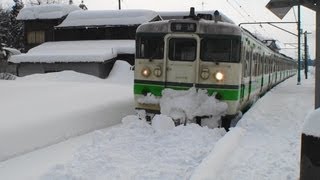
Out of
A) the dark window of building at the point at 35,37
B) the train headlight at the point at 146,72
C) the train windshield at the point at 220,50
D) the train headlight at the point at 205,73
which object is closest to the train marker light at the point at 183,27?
the train windshield at the point at 220,50

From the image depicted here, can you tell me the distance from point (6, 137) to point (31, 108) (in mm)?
2289

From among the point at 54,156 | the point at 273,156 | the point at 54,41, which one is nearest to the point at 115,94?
the point at 54,156

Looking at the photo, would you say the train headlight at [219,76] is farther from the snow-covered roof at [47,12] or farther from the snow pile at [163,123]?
the snow-covered roof at [47,12]

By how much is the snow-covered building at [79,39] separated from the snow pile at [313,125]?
25.9 meters

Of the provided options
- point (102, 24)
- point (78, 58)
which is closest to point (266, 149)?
point (78, 58)

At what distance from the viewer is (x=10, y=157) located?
285 inches

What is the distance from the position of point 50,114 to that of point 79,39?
27.2 m

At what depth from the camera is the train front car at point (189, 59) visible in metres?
10.2

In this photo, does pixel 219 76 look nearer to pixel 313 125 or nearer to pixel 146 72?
pixel 146 72

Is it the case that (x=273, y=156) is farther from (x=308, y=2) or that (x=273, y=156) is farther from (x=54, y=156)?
(x=54, y=156)

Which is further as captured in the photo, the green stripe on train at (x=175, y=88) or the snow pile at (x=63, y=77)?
the snow pile at (x=63, y=77)

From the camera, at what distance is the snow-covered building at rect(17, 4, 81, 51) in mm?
39184

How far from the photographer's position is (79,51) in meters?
32.2

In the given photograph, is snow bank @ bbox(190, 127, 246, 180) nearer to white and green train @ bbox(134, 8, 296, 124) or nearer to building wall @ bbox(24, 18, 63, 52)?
white and green train @ bbox(134, 8, 296, 124)
